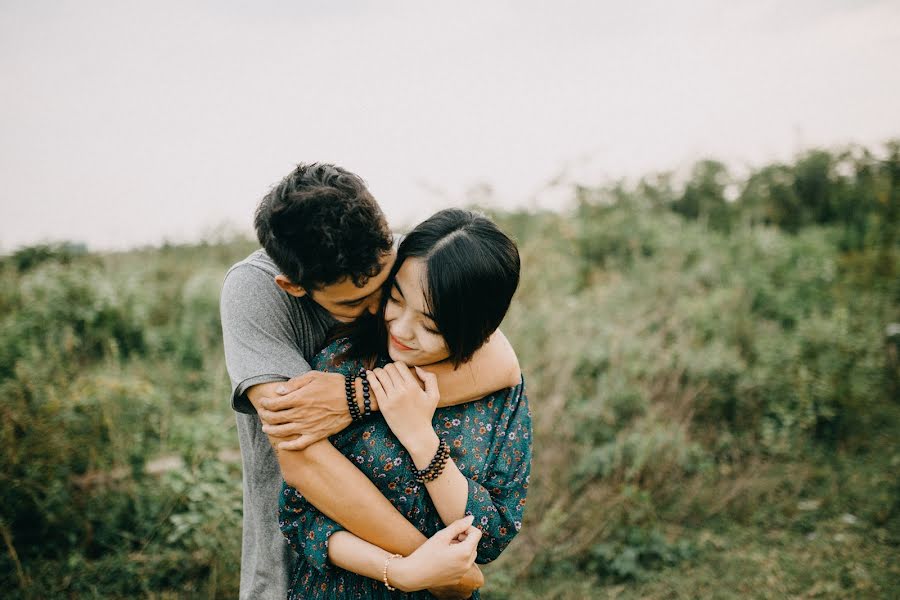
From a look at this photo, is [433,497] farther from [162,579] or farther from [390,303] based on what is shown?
[162,579]

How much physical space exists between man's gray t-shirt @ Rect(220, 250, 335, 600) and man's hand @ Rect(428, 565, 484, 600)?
51cm

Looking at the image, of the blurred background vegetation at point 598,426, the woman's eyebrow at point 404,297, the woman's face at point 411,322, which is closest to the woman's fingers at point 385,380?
the woman's face at point 411,322

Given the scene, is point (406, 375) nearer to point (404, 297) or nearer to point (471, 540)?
point (404, 297)

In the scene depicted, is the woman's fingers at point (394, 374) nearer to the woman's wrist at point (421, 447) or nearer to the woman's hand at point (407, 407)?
the woman's hand at point (407, 407)

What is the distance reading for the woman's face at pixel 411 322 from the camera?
5.41 feet

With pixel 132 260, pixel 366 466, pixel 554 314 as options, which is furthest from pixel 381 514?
pixel 132 260

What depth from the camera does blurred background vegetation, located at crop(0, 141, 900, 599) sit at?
306 cm

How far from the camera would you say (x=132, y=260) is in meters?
7.85

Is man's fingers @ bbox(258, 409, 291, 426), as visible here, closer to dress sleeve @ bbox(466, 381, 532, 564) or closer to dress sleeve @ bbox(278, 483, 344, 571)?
dress sleeve @ bbox(278, 483, 344, 571)

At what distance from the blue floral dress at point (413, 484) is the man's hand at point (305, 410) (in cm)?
12

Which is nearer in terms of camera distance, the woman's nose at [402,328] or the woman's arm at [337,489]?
the woman's arm at [337,489]

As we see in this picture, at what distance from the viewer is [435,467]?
5.01ft

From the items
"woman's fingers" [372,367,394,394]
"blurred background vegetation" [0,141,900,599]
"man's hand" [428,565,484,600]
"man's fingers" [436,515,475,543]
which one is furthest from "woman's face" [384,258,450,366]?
"blurred background vegetation" [0,141,900,599]

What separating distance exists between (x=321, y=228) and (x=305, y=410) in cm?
48
